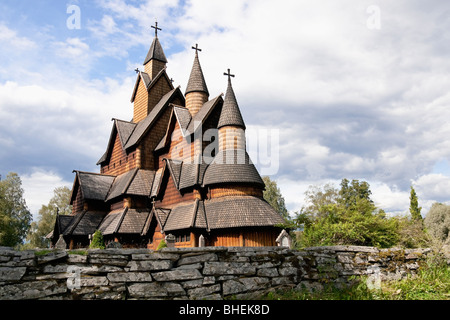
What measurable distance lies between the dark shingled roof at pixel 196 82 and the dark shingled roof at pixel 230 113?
5421mm

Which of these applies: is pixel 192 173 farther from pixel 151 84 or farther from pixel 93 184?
pixel 151 84

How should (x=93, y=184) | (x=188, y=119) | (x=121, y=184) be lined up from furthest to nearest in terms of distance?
(x=93, y=184) < (x=121, y=184) < (x=188, y=119)

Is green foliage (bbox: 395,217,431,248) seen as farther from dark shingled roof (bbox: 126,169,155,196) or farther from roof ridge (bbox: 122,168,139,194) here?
roof ridge (bbox: 122,168,139,194)

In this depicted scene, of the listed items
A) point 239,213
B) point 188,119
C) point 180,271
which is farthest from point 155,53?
point 180,271

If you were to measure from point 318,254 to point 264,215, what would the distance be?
1106 centimetres

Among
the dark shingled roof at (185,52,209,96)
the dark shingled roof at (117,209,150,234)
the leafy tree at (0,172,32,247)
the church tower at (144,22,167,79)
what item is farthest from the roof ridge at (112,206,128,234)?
the leafy tree at (0,172,32,247)

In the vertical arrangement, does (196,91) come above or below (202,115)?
above

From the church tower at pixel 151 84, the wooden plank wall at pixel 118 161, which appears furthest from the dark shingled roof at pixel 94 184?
the church tower at pixel 151 84

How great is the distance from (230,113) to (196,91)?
672cm

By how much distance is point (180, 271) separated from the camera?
23.7 feet

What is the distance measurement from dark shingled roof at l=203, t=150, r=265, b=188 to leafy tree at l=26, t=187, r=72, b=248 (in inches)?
1454

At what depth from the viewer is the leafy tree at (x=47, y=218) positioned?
4950 cm

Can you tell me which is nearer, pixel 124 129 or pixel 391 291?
pixel 391 291

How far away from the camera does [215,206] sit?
69.3ft
